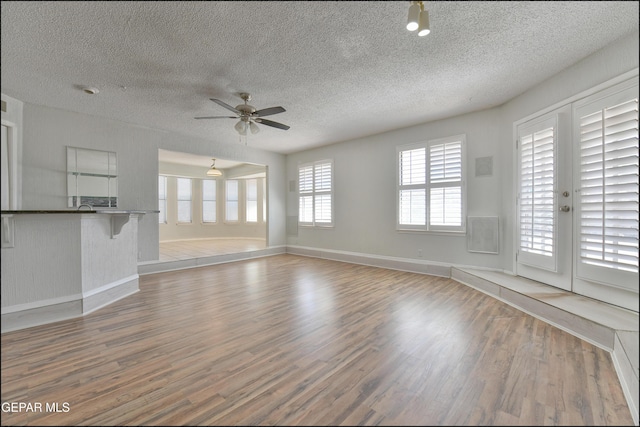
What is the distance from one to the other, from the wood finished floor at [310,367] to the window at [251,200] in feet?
23.3

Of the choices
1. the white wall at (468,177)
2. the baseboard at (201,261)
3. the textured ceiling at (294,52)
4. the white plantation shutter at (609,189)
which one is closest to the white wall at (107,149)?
the baseboard at (201,261)

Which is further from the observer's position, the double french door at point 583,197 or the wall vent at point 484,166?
the wall vent at point 484,166

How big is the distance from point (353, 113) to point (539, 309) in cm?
358

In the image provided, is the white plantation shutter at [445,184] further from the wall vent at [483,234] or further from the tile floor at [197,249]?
the tile floor at [197,249]

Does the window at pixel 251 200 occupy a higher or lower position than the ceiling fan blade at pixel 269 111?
lower

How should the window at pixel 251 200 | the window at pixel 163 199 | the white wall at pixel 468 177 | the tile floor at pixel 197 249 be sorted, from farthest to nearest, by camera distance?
the window at pixel 251 200
the window at pixel 163 199
the tile floor at pixel 197 249
the white wall at pixel 468 177

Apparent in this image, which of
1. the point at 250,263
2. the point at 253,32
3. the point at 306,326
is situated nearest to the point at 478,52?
the point at 253,32

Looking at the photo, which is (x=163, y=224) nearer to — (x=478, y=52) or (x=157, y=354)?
(x=157, y=354)

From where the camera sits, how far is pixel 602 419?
1.44m

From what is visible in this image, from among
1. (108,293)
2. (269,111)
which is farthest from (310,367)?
(269,111)

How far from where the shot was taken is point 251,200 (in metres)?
10.5

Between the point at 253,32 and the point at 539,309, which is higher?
the point at 253,32

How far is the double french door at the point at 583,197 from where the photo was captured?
174 cm

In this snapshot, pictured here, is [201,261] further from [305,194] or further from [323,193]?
[323,193]
